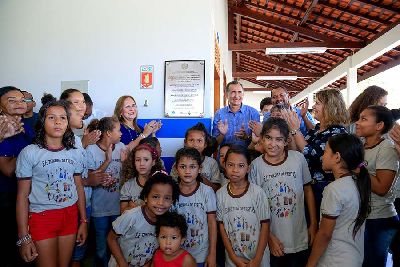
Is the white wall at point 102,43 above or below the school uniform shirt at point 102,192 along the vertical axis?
above

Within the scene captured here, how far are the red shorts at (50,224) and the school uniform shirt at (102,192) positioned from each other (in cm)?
59

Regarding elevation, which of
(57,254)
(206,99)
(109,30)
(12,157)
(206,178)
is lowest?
(57,254)

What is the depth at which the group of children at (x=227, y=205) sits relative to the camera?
188 centimetres

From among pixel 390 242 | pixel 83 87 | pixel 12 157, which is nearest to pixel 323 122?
pixel 390 242

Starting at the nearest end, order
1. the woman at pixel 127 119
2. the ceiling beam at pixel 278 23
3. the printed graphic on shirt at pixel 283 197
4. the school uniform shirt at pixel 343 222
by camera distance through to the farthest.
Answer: the school uniform shirt at pixel 343 222, the printed graphic on shirt at pixel 283 197, the woman at pixel 127 119, the ceiling beam at pixel 278 23

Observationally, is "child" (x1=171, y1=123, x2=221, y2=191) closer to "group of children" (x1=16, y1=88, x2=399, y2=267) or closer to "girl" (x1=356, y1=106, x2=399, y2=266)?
"group of children" (x1=16, y1=88, x2=399, y2=267)

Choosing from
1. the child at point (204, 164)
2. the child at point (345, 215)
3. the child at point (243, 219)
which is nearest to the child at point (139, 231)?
the child at point (243, 219)

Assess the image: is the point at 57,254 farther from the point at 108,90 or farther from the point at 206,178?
the point at 108,90

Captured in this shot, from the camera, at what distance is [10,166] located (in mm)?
2131

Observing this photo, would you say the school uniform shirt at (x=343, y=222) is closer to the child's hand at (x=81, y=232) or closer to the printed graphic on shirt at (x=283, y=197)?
the printed graphic on shirt at (x=283, y=197)

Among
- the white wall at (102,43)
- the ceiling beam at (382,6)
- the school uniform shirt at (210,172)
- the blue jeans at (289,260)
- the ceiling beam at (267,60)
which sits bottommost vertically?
the blue jeans at (289,260)

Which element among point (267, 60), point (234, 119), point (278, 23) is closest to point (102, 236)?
point (234, 119)

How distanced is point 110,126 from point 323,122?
1.62 metres

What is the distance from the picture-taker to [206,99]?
12.0ft
